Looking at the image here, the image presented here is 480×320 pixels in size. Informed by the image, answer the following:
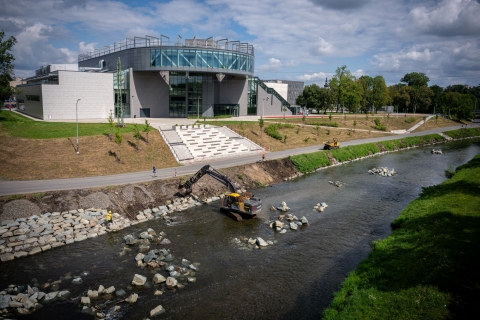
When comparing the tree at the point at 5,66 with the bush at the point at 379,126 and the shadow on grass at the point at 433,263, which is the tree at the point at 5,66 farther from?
the bush at the point at 379,126

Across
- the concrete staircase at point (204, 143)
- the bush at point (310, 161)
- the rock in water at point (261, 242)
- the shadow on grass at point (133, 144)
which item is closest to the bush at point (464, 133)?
the bush at point (310, 161)

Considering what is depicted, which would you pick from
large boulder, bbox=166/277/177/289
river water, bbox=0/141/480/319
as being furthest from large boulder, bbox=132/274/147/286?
large boulder, bbox=166/277/177/289

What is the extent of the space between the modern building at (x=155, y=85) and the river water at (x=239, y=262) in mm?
35639

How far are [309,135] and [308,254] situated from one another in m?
44.2

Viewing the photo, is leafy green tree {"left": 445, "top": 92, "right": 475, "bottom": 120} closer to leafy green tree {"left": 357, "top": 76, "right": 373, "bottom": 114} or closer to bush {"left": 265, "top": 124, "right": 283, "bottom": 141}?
leafy green tree {"left": 357, "top": 76, "right": 373, "bottom": 114}

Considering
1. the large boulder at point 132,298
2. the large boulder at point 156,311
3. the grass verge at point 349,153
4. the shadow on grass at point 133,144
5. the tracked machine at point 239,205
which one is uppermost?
the shadow on grass at point 133,144

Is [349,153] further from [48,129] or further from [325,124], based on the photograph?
[48,129]

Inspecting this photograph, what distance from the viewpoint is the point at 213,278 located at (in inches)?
773

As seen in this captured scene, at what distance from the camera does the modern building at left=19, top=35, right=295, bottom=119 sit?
183 feet

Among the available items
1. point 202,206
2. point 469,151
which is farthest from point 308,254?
point 469,151

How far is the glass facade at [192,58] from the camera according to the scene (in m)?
61.8

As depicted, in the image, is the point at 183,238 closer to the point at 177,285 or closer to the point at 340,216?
the point at 177,285

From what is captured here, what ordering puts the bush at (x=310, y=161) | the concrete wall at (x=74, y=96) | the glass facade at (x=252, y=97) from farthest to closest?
1. the glass facade at (x=252, y=97)
2. the concrete wall at (x=74, y=96)
3. the bush at (x=310, y=161)

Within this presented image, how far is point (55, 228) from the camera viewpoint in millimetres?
24703
